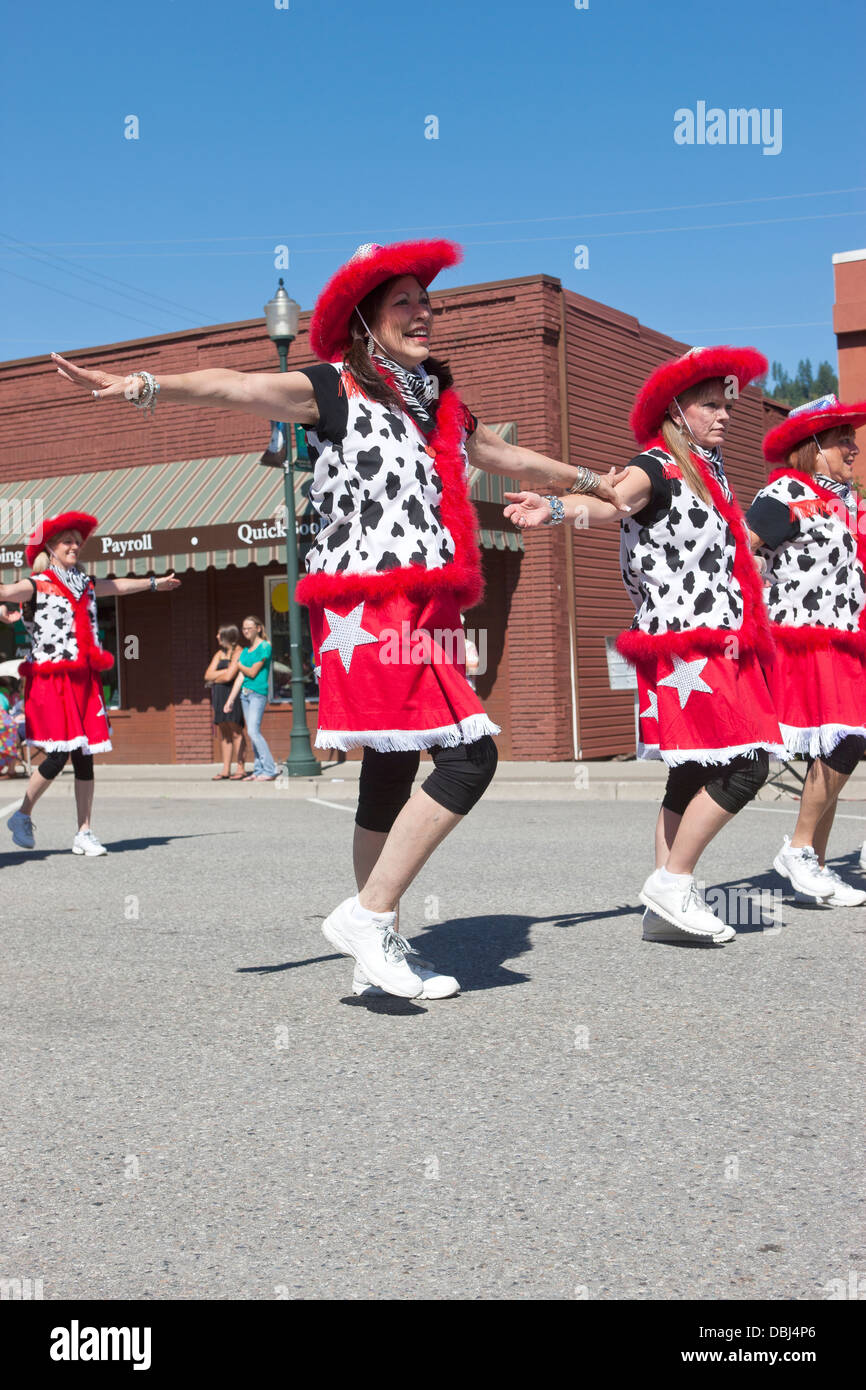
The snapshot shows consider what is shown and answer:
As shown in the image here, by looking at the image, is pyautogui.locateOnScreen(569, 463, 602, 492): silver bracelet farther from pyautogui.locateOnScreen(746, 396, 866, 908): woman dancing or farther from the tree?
the tree

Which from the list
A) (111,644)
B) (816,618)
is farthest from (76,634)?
(111,644)

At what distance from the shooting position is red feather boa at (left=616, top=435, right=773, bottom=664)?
5.26 meters

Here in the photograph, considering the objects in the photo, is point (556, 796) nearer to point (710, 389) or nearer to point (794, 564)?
point (794, 564)

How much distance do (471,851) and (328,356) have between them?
16.0ft

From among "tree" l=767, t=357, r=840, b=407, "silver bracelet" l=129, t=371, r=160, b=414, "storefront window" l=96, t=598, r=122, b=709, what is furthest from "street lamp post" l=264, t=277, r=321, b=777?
"tree" l=767, t=357, r=840, b=407

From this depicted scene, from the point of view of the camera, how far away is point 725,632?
5266 millimetres

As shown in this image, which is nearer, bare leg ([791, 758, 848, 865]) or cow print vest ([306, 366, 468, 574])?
cow print vest ([306, 366, 468, 574])

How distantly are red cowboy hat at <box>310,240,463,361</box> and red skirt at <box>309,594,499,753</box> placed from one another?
33.0 inches

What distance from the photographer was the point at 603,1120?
3.44 m

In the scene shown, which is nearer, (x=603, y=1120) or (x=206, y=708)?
(x=603, y=1120)

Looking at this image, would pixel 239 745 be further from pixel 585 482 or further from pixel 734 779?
pixel 585 482

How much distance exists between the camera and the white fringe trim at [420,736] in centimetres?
440
